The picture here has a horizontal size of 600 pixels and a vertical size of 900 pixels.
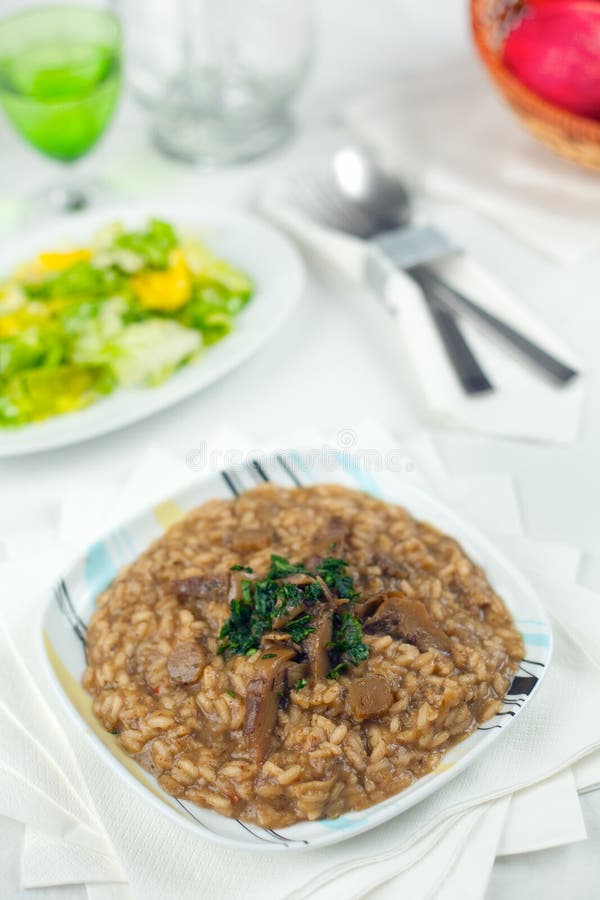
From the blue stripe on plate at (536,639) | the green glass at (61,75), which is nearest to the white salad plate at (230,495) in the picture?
the blue stripe on plate at (536,639)

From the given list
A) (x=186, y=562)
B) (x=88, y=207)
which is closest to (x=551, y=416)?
(x=186, y=562)

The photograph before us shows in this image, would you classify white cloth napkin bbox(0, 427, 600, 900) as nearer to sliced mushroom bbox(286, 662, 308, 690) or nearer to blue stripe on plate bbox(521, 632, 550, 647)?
blue stripe on plate bbox(521, 632, 550, 647)

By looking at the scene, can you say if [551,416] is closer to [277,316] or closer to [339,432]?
[339,432]

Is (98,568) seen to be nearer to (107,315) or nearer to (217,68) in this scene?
(107,315)

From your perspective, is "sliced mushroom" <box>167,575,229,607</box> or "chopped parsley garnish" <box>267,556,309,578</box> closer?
"chopped parsley garnish" <box>267,556,309,578</box>

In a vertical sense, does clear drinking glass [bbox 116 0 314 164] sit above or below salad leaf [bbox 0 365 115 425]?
above

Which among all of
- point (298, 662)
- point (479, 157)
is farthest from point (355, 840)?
point (479, 157)

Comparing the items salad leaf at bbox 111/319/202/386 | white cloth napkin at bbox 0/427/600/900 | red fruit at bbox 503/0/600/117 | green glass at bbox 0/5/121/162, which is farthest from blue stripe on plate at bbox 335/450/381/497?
green glass at bbox 0/5/121/162
